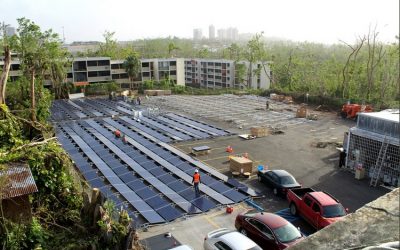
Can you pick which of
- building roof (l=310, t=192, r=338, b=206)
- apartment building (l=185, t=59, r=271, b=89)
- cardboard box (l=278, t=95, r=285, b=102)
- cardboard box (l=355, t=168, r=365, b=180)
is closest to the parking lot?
cardboard box (l=355, t=168, r=365, b=180)

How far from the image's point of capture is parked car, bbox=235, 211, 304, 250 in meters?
12.4

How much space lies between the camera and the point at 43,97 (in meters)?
26.6

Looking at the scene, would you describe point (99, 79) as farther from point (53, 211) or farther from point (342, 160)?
point (53, 211)

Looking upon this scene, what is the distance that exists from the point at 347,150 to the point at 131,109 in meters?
25.1

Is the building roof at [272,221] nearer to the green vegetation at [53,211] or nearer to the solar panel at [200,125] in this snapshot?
the green vegetation at [53,211]

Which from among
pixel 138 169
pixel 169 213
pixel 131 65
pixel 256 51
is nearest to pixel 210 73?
pixel 256 51

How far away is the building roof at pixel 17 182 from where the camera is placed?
1066 cm

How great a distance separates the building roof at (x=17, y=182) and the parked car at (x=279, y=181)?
11.2m

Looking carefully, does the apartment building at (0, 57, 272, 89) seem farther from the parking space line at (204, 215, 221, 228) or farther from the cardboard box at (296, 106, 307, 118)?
the parking space line at (204, 215, 221, 228)

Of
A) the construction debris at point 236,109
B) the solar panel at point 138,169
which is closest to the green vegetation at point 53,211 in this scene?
the solar panel at point 138,169

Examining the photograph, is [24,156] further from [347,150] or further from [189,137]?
[347,150]

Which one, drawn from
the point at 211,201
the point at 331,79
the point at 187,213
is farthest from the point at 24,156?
the point at 331,79

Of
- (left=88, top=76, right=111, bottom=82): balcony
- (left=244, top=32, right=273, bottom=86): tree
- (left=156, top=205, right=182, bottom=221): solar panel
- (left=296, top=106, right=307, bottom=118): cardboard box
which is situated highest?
(left=244, top=32, right=273, bottom=86): tree

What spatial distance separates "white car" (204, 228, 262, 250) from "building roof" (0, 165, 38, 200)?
598 cm
